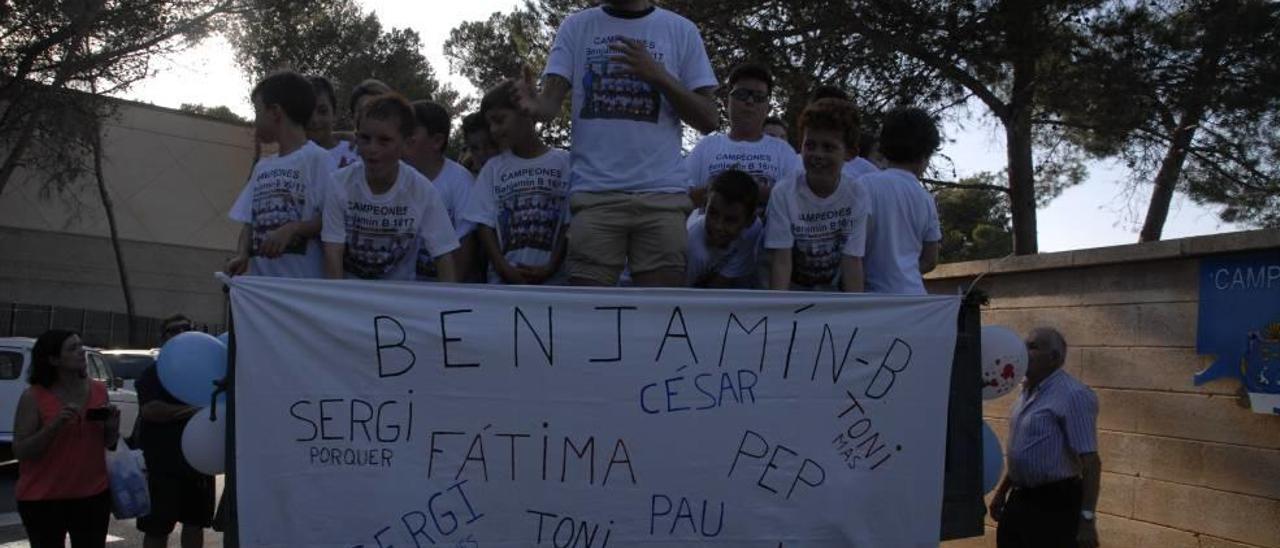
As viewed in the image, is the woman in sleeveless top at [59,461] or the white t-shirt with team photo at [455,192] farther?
the woman in sleeveless top at [59,461]

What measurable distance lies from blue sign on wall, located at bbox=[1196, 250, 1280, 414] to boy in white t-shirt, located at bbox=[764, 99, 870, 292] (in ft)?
9.97

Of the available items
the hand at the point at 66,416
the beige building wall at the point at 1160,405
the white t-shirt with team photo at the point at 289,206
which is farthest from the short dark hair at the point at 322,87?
the beige building wall at the point at 1160,405

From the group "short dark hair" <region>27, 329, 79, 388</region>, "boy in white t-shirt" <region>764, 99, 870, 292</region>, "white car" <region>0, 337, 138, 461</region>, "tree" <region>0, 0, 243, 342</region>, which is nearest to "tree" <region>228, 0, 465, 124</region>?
"tree" <region>0, 0, 243, 342</region>

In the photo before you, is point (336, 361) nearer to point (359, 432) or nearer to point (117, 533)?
point (359, 432)

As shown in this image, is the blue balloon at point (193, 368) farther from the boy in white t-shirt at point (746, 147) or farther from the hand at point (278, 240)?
the boy in white t-shirt at point (746, 147)

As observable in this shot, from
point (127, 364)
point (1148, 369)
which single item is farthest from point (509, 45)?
point (1148, 369)

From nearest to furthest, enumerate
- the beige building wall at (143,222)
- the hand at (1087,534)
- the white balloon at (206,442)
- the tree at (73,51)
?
the white balloon at (206,442) < the hand at (1087,534) < the tree at (73,51) < the beige building wall at (143,222)

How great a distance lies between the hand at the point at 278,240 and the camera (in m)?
4.51

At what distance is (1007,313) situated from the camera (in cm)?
884

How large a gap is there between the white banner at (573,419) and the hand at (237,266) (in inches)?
35.5

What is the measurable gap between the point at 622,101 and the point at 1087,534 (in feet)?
10.2

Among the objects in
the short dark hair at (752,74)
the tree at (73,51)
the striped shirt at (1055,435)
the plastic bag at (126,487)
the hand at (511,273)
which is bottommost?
the plastic bag at (126,487)

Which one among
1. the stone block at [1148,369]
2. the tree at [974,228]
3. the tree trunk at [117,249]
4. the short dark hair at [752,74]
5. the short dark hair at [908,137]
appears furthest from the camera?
the tree trunk at [117,249]

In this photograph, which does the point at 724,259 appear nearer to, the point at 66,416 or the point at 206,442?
the point at 206,442
